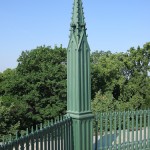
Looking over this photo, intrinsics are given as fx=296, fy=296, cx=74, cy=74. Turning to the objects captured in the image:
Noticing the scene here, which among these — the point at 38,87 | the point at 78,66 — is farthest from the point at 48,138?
the point at 38,87

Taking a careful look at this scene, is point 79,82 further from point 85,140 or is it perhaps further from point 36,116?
point 36,116

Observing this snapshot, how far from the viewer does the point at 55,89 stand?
26078 mm

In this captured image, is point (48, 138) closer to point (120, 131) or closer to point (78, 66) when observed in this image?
point (78, 66)

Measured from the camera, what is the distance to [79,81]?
20.7ft

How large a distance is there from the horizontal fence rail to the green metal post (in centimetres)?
22

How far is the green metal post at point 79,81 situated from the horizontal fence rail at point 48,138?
0.22 meters

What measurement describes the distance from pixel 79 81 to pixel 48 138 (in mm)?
1521

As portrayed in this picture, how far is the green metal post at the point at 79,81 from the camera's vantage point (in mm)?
6316

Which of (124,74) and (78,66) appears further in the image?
(124,74)

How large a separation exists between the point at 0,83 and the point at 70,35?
74.0 ft

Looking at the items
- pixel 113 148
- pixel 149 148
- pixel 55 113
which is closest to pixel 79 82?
pixel 113 148

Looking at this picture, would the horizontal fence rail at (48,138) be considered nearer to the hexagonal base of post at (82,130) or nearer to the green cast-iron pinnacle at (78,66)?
the hexagonal base of post at (82,130)

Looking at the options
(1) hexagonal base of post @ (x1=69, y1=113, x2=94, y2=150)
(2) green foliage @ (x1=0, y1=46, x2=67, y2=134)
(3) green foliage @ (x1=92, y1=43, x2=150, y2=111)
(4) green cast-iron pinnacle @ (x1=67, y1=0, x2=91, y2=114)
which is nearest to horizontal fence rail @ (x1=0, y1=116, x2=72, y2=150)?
(1) hexagonal base of post @ (x1=69, y1=113, x2=94, y2=150)

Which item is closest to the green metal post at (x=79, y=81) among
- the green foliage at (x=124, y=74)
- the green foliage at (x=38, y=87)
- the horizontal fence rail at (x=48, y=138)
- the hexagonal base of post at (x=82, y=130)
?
the hexagonal base of post at (x=82, y=130)
